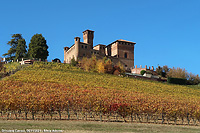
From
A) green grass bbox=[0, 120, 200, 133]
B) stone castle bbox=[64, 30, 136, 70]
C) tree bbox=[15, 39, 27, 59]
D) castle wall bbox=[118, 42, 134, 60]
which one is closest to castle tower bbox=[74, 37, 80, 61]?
stone castle bbox=[64, 30, 136, 70]

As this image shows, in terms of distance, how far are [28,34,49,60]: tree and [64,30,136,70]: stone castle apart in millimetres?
7366

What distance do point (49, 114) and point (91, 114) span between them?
3.53 metres

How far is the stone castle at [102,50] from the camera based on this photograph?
225 feet

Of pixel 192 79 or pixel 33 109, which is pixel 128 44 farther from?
pixel 33 109

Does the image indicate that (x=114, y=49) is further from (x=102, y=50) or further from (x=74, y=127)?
(x=74, y=127)

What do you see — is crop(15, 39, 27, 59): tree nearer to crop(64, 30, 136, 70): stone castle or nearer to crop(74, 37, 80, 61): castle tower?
crop(64, 30, 136, 70): stone castle

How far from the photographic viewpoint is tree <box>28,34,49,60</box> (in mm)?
62844

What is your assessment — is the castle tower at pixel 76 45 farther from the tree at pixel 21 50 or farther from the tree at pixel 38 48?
the tree at pixel 21 50

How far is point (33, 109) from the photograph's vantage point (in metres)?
22.0

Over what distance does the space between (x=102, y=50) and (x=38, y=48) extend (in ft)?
64.3

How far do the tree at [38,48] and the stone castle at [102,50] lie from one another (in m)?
7.37

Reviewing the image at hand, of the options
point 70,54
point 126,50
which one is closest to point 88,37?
point 70,54

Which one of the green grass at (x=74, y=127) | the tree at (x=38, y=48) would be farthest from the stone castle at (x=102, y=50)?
the green grass at (x=74, y=127)

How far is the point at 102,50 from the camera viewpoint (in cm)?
7662
